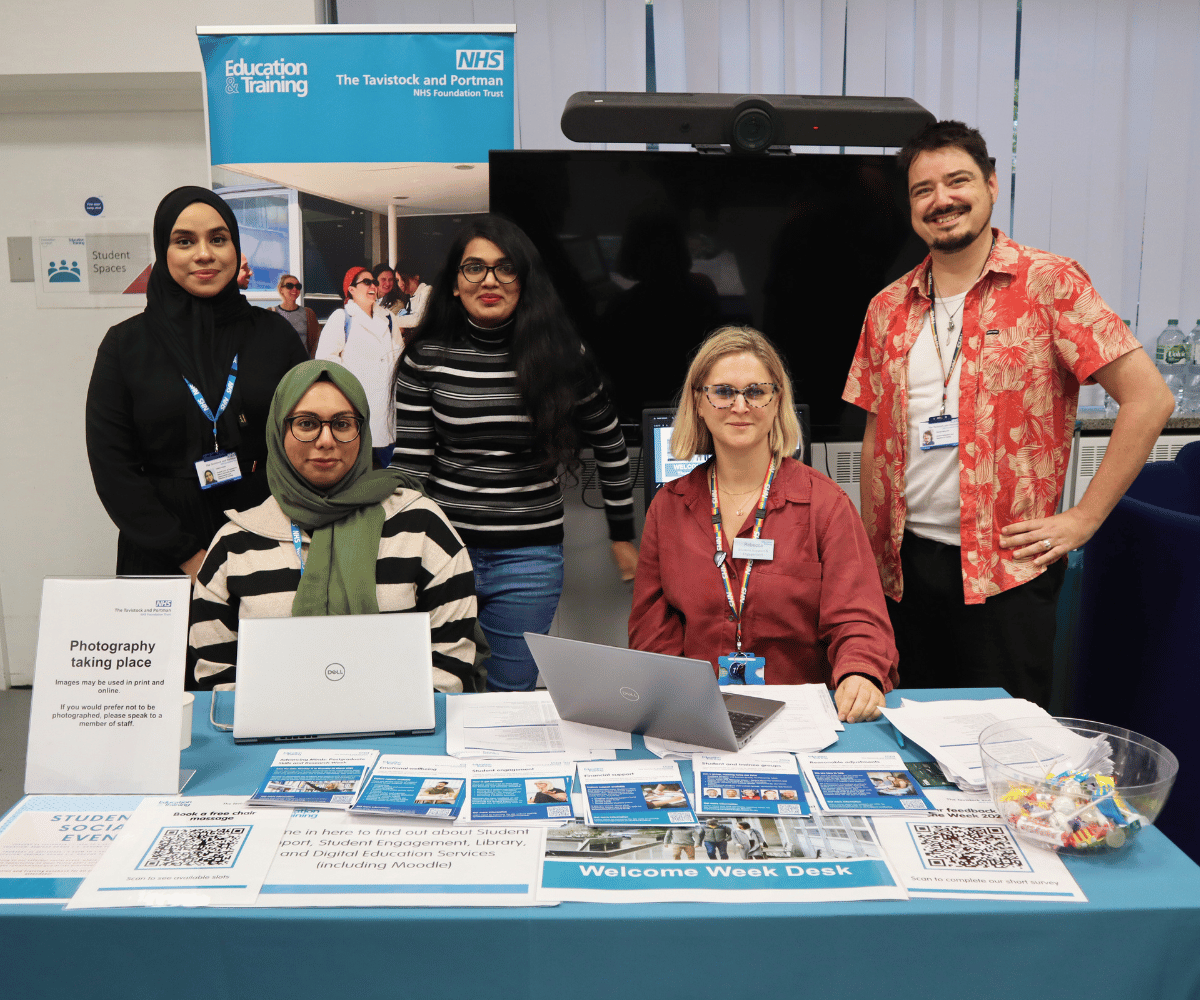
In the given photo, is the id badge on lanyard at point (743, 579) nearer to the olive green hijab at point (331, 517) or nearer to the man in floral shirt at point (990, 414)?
the man in floral shirt at point (990, 414)

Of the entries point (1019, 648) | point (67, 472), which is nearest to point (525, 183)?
point (1019, 648)

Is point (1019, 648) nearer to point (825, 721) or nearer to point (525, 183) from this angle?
point (825, 721)

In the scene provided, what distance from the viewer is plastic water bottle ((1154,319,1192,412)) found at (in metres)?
3.75

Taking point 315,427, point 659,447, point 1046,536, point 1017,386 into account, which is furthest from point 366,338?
point 1046,536

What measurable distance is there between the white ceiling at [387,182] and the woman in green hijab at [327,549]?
132cm

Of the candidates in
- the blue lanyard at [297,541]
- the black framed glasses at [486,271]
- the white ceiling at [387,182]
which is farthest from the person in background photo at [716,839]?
the white ceiling at [387,182]

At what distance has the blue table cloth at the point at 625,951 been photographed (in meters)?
1.00

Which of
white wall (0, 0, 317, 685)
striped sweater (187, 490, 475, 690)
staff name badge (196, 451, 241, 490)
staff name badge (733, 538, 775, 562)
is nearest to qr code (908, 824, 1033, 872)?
staff name badge (733, 538, 775, 562)

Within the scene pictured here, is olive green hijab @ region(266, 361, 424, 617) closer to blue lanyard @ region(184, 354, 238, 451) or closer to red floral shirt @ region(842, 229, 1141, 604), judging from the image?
blue lanyard @ region(184, 354, 238, 451)

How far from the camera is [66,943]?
1.02 m

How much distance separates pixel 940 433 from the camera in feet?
6.98

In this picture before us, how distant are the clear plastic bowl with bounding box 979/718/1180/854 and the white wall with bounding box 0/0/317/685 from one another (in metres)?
3.41

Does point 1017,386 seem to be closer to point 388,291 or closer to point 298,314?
point 388,291

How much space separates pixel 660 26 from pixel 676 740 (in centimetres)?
316
